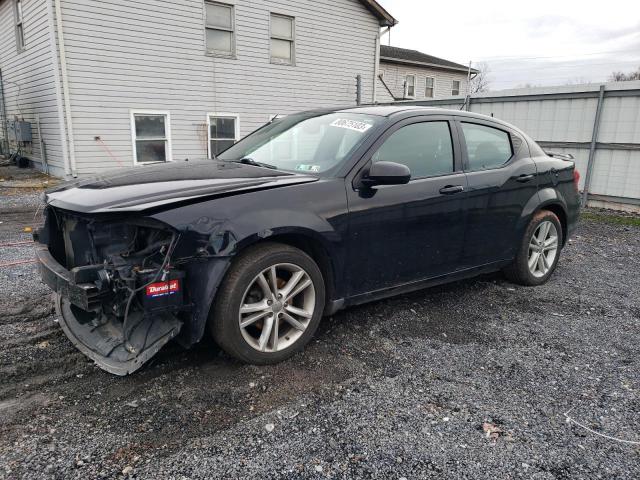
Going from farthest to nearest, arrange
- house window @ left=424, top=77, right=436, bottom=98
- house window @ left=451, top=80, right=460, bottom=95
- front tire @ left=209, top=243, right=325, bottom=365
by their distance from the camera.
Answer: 1. house window @ left=451, top=80, right=460, bottom=95
2. house window @ left=424, top=77, right=436, bottom=98
3. front tire @ left=209, top=243, right=325, bottom=365

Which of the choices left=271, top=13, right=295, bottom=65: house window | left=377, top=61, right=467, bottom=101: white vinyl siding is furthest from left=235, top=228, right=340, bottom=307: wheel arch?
left=377, top=61, right=467, bottom=101: white vinyl siding

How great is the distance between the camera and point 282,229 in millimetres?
2883

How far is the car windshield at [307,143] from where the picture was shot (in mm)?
3457

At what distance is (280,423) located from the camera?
97.3 inches

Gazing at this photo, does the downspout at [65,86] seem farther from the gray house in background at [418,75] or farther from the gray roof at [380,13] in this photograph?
the gray house in background at [418,75]

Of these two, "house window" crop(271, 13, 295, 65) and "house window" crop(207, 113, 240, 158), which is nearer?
"house window" crop(207, 113, 240, 158)

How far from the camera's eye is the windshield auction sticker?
356 centimetres

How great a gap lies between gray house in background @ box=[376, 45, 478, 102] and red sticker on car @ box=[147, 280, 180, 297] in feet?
78.2

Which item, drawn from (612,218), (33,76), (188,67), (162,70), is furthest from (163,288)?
(33,76)

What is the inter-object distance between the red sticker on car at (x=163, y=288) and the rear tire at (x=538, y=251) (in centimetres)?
333

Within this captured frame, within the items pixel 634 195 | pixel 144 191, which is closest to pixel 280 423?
pixel 144 191

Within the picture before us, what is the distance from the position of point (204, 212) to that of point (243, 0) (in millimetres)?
11463

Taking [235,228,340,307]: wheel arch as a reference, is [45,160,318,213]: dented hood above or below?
above

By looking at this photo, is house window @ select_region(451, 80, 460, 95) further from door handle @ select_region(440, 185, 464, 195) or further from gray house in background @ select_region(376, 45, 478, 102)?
door handle @ select_region(440, 185, 464, 195)
